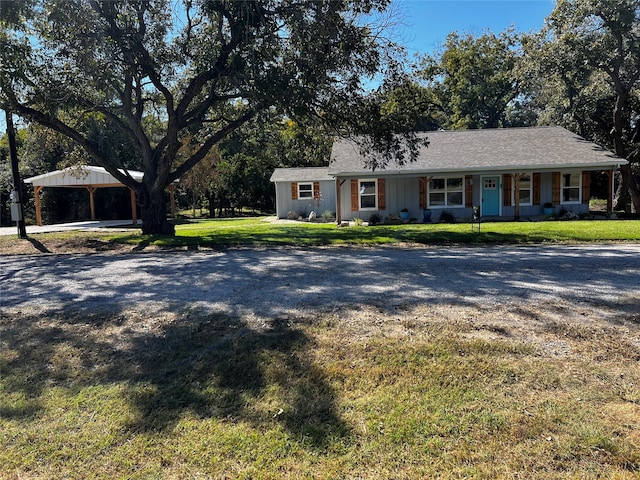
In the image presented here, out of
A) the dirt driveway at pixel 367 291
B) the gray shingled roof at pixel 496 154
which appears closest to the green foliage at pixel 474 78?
the gray shingled roof at pixel 496 154

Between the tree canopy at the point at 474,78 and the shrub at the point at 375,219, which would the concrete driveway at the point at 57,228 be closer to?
the shrub at the point at 375,219

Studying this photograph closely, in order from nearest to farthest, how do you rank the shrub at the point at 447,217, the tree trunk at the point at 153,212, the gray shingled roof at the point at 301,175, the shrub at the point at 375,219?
the tree trunk at the point at 153,212
the shrub at the point at 447,217
the shrub at the point at 375,219
the gray shingled roof at the point at 301,175

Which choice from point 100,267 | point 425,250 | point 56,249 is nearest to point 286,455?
point 100,267

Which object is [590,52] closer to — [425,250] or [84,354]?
[425,250]

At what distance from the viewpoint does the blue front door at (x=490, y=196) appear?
18.1 meters

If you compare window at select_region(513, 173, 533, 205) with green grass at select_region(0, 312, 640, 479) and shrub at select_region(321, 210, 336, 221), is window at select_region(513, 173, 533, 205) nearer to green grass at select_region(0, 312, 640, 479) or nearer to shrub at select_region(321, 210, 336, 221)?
shrub at select_region(321, 210, 336, 221)

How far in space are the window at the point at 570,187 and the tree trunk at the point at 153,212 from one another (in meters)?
15.3

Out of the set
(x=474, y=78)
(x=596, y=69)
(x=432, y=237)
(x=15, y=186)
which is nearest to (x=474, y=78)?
(x=474, y=78)

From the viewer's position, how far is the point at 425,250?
988 cm

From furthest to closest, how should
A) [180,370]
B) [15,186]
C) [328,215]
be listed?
[328,215], [15,186], [180,370]

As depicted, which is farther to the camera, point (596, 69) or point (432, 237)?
point (596, 69)

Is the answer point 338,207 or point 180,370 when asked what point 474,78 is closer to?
point 338,207

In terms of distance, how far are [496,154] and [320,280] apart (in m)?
14.4

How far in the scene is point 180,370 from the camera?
359 centimetres
